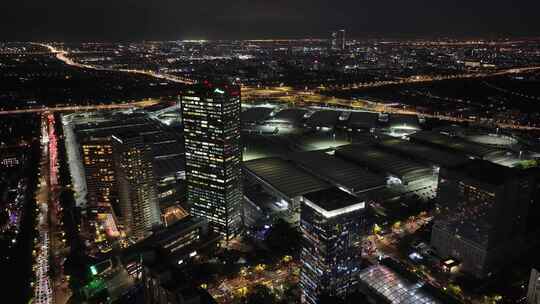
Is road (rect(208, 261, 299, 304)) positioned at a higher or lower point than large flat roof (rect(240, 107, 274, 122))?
lower

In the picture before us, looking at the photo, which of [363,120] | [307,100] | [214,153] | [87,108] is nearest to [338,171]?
[214,153]

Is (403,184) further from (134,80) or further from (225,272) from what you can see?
(134,80)

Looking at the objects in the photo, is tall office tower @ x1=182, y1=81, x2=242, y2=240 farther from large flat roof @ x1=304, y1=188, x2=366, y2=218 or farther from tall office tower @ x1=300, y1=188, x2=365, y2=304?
large flat roof @ x1=304, y1=188, x2=366, y2=218

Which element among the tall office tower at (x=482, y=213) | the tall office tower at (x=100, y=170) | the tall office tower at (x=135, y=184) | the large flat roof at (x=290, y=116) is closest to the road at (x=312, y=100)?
the large flat roof at (x=290, y=116)

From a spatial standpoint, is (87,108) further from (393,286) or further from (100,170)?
(393,286)

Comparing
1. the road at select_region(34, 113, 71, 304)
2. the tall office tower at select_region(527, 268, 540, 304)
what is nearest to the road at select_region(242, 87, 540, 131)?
→ the road at select_region(34, 113, 71, 304)
